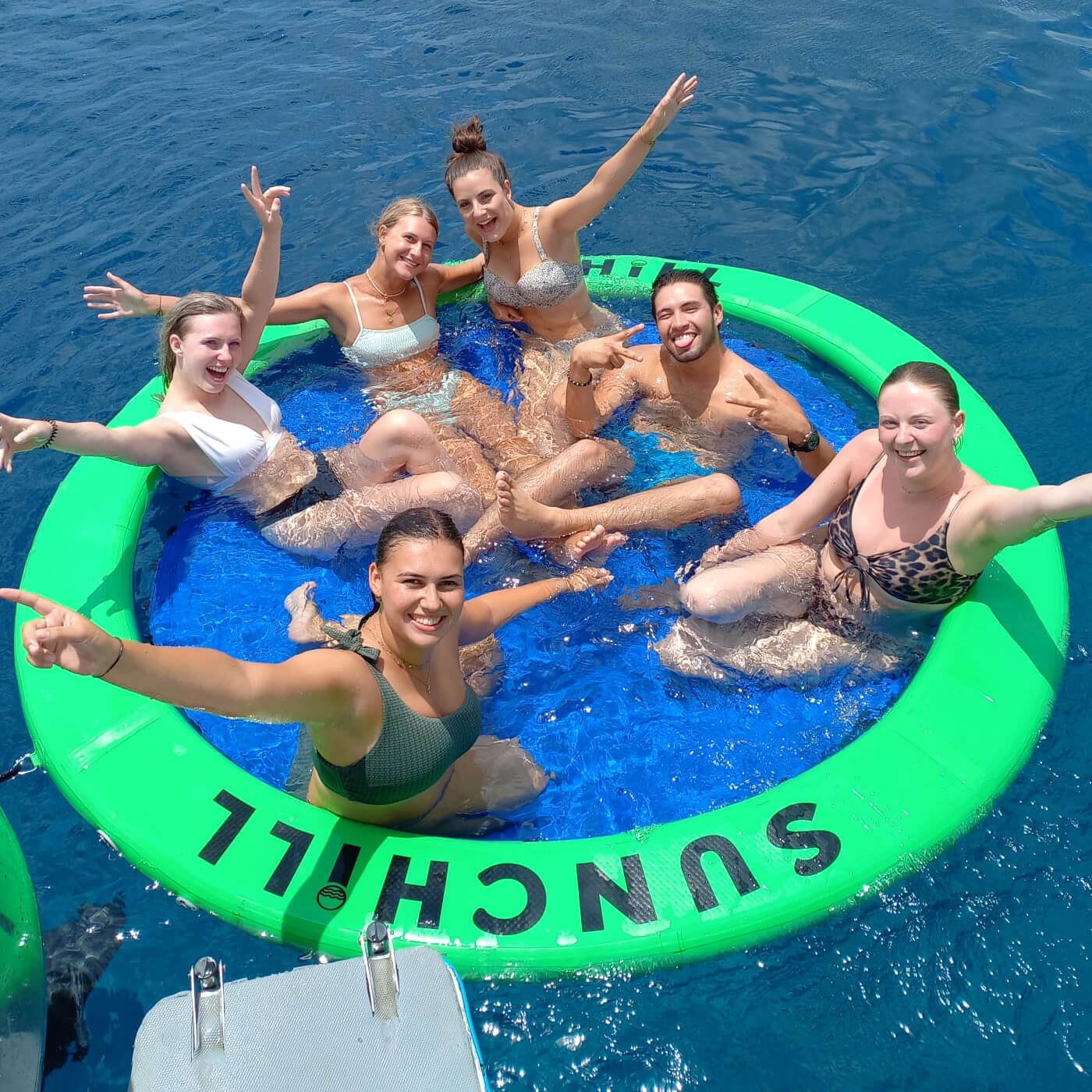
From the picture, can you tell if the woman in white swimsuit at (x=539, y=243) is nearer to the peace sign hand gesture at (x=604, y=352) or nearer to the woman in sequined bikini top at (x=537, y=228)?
the woman in sequined bikini top at (x=537, y=228)

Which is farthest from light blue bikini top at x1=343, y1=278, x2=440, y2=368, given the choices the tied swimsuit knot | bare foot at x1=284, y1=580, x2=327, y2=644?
the tied swimsuit knot

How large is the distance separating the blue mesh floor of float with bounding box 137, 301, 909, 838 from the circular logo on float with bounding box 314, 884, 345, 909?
74cm

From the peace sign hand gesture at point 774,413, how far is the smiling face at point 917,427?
868mm

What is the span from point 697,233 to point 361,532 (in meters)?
3.89

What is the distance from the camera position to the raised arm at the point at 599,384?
188 inches

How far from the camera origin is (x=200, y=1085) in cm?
224

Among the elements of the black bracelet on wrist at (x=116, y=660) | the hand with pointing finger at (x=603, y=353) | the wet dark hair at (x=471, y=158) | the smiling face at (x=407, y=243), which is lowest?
the hand with pointing finger at (x=603, y=353)

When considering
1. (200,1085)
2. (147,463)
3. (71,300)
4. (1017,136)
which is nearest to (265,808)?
(200,1085)

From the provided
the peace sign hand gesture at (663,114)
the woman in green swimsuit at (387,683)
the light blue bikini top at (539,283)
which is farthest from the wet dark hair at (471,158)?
the woman in green swimsuit at (387,683)

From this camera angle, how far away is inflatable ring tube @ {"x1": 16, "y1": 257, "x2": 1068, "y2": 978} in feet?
10.9

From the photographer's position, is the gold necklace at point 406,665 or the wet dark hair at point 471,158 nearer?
the gold necklace at point 406,665

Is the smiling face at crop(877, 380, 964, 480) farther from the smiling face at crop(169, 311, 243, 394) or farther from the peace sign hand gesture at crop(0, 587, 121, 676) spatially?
the smiling face at crop(169, 311, 243, 394)

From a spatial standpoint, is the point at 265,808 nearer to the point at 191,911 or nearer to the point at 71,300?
the point at 191,911

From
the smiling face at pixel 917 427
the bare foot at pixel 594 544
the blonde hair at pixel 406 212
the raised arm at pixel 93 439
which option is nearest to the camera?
the smiling face at pixel 917 427
